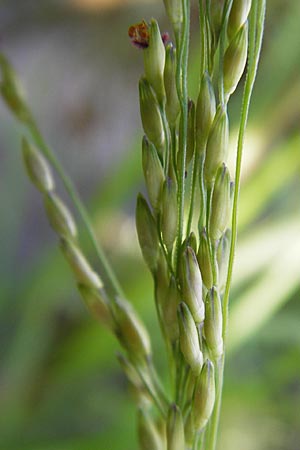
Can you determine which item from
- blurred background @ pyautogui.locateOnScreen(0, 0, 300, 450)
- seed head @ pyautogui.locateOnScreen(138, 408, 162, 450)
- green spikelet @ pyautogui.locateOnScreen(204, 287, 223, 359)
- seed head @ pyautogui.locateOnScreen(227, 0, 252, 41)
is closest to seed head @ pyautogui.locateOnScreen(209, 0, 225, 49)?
seed head @ pyautogui.locateOnScreen(227, 0, 252, 41)

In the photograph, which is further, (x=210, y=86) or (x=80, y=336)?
(x=80, y=336)

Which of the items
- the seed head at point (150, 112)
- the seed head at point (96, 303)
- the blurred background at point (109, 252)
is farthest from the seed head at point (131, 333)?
the blurred background at point (109, 252)

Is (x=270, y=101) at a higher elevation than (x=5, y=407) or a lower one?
higher

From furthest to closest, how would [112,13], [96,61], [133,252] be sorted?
[96,61] → [112,13] → [133,252]

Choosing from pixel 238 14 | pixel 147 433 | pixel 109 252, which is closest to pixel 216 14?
pixel 238 14

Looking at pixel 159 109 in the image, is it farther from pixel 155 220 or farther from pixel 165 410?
pixel 165 410

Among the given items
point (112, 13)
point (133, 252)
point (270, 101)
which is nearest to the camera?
point (270, 101)

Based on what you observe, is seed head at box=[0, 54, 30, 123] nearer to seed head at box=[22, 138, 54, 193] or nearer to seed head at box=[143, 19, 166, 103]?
seed head at box=[22, 138, 54, 193]

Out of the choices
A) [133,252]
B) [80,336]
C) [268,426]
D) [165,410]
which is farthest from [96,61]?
[165,410]

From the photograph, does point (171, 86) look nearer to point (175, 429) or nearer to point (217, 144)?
point (217, 144)

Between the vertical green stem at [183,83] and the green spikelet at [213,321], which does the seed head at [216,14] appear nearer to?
the vertical green stem at [183,83]
